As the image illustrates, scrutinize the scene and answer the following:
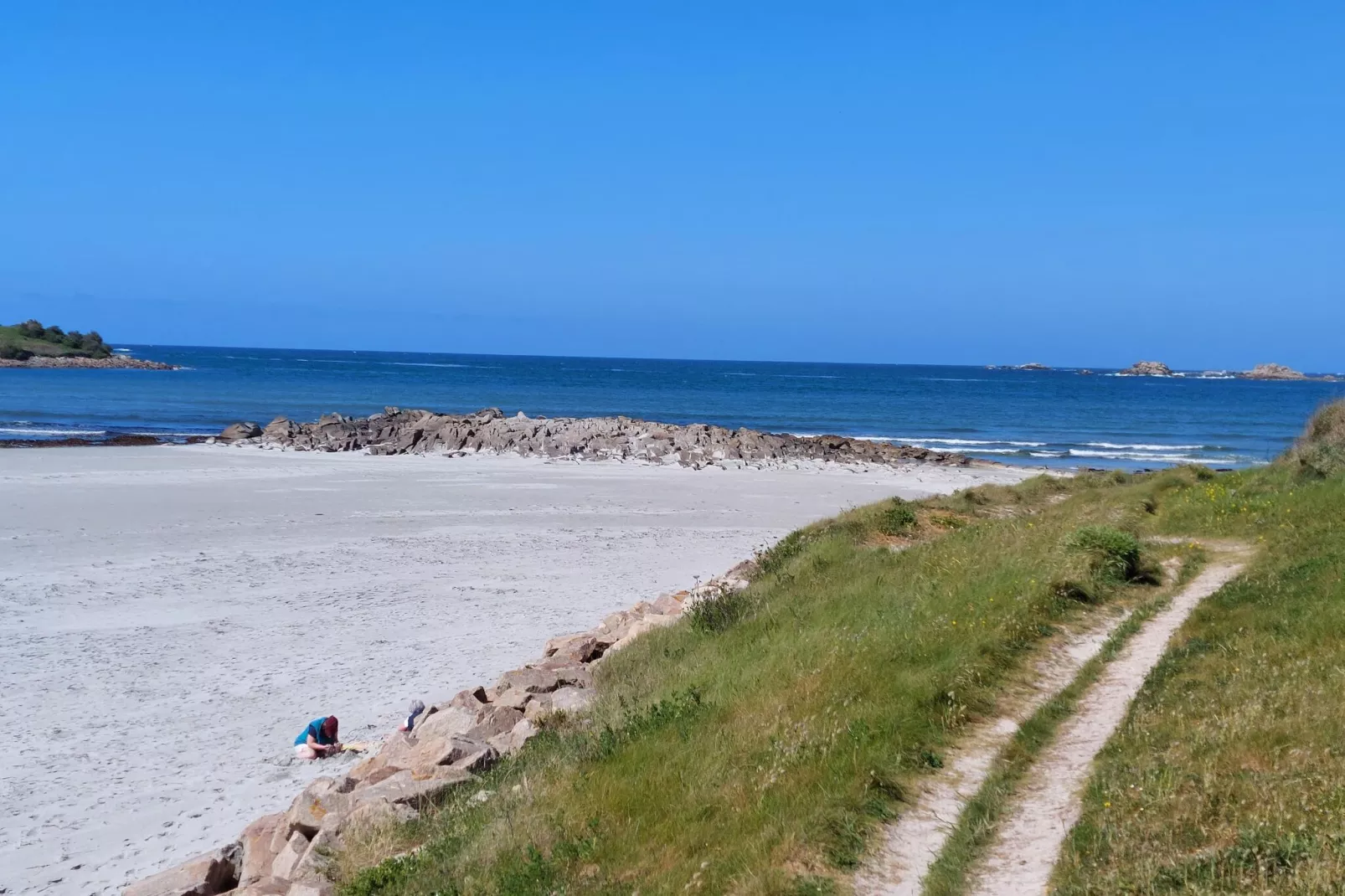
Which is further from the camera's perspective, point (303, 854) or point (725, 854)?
point (303, 854)

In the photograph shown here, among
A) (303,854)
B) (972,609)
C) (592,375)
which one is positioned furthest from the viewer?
(592,375)

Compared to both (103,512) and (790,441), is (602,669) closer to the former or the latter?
(103,512)

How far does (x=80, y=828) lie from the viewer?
358 inches

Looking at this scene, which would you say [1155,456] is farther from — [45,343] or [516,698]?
[45,343]

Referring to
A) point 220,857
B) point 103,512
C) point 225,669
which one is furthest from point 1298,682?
point 103,512

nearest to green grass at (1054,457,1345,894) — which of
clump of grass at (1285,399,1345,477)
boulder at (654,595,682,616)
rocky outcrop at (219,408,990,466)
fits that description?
boulder at (654,595,682,616)

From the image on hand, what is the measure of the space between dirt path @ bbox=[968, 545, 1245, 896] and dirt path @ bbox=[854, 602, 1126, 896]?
1.02 ft

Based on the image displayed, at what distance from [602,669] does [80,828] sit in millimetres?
5045

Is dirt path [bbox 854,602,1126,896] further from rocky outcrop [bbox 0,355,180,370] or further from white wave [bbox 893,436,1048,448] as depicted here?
rocky outcrop [bbox 0,355,180,370]

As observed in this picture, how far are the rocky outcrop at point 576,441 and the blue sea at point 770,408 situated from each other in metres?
6.47

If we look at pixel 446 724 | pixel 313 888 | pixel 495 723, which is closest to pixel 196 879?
pixel 313 888

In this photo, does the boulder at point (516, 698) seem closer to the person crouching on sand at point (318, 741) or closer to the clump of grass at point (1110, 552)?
the person crouching on sand at point (318, 741)

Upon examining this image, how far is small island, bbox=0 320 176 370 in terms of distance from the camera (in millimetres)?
126812

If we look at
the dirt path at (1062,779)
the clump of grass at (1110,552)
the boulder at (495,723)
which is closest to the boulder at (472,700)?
the boulder at (495,723)
